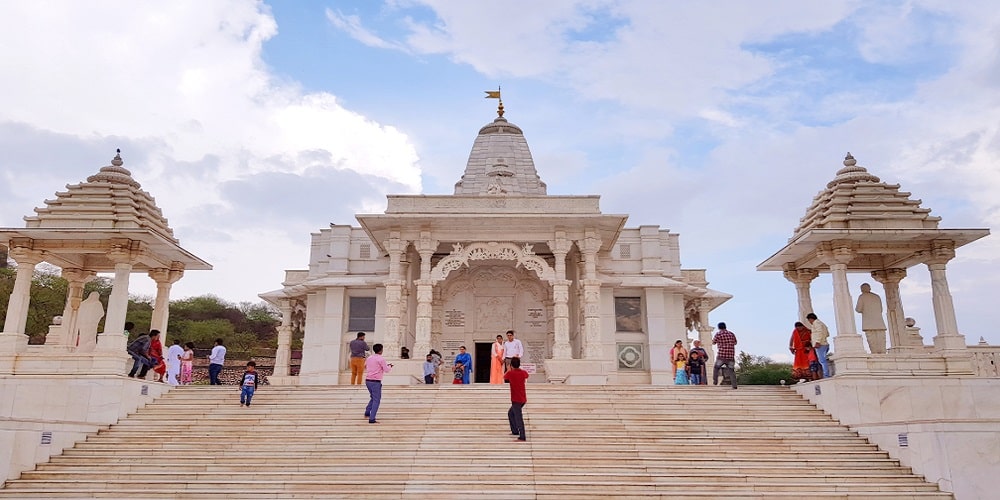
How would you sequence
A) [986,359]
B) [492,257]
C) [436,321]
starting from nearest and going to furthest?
[986,359], [492,257], [436,321]

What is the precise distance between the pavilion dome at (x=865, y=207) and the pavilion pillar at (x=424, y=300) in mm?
9853

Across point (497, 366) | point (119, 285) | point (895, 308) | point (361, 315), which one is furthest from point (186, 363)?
point (895, 308)

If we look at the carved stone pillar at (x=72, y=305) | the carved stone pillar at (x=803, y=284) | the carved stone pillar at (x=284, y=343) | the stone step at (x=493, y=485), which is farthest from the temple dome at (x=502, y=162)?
the stone step at (x=493, y=485)

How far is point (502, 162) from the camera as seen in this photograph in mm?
26828

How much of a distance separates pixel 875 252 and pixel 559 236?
26.9 ft

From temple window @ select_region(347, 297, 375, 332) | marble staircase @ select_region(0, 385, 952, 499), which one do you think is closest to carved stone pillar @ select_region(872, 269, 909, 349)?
marble staircase @ select_region(0, 385, 952, 499)

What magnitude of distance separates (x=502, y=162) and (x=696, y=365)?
12.8m

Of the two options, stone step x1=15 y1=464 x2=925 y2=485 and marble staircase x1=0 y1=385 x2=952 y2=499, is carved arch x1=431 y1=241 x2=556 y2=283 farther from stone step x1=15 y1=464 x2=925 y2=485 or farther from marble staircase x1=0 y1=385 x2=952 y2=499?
stone step x1=15 y1=464 x2=925 y2=485

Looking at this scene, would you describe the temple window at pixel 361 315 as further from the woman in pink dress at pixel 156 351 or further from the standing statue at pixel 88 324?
the standing statue at pixel 88 324

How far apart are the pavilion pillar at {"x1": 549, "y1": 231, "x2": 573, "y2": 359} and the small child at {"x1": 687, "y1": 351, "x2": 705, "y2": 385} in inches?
126

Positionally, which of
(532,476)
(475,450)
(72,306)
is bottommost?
(532,476)

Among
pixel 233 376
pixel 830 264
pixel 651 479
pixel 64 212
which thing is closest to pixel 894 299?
pixel 830 264

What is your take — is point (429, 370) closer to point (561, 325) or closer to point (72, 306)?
point (561, 325)

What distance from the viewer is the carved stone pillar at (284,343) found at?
23.8 metres
